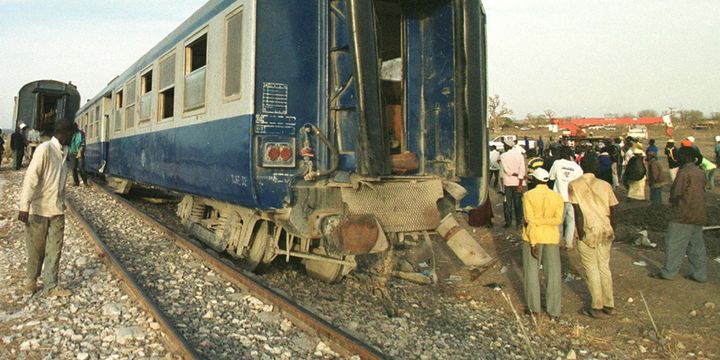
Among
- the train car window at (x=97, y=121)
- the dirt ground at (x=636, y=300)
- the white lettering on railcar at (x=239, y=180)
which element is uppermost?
the train car window at (x=97, y=121)

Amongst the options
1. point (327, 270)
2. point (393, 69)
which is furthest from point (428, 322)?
point (393, 69)

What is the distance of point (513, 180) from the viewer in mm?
10508

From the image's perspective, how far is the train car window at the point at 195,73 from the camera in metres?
6.32

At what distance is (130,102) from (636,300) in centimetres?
872

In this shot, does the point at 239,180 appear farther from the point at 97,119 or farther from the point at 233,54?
the point at 97,119

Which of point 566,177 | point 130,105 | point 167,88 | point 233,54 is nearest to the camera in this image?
point 233,54

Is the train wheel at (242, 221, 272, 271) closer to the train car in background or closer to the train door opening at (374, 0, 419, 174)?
the train door opening at (374, 0, 419, 174)

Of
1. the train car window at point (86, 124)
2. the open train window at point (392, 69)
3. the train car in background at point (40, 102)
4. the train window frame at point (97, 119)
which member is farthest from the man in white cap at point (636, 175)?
the train car in background at point (40, 102)

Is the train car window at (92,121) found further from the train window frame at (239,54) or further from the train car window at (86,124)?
the train window frame at (239,54)

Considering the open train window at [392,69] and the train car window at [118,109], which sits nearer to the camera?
the open train window at [392,69]

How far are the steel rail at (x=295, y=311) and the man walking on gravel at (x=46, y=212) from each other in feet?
5.21

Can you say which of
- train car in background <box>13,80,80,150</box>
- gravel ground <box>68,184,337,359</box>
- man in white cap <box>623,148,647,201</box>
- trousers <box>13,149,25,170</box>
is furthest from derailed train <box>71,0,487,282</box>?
trousers <box>13,149,25,170</box>

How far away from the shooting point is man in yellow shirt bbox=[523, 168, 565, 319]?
217 inches

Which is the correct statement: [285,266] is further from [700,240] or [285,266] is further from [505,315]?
[700,240]
